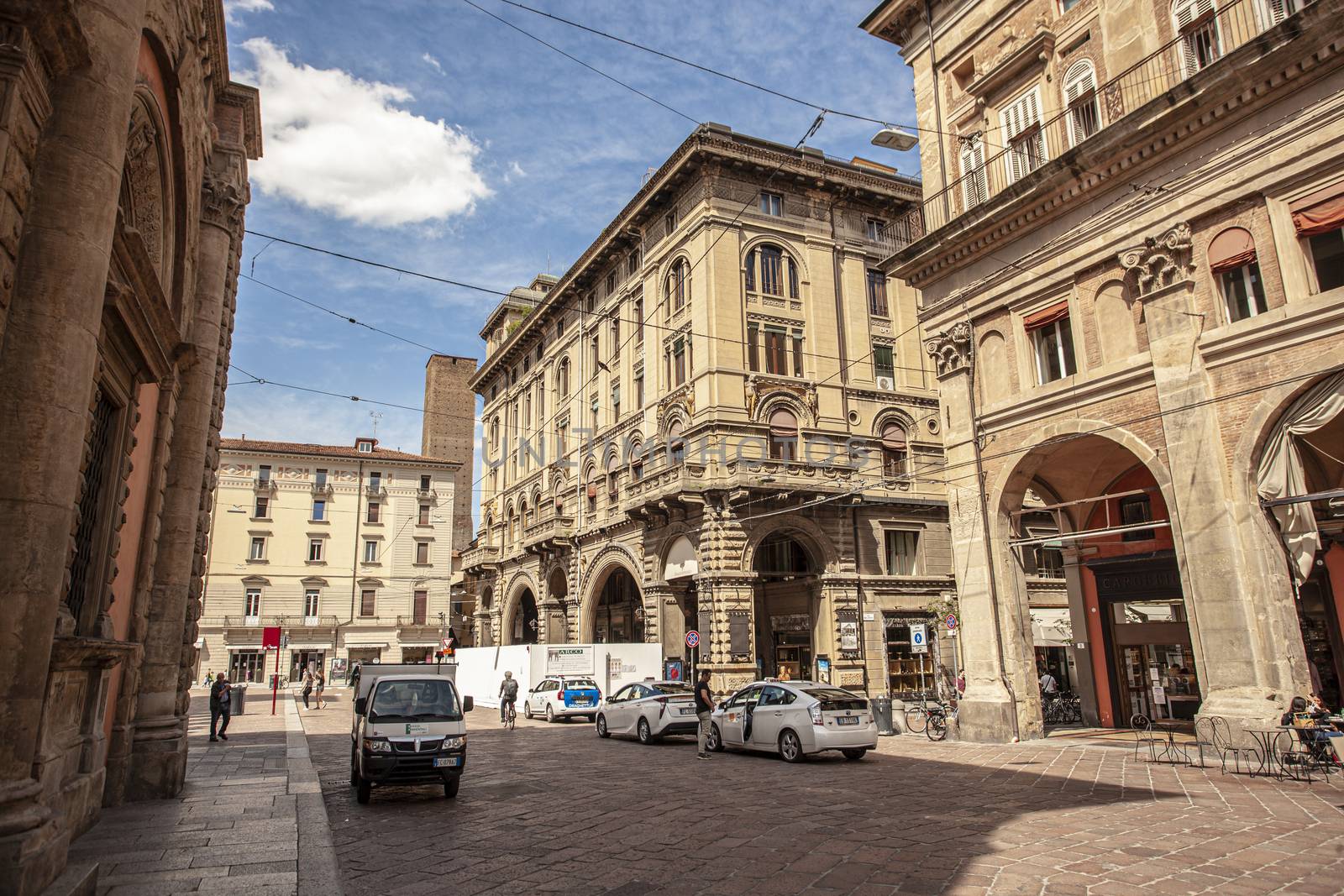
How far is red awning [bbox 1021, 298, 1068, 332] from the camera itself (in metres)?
16.3

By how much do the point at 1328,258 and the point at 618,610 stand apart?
3143cm

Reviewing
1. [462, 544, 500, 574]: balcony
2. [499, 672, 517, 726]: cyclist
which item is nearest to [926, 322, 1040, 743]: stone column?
[499, 672, 517, 726]: cyclist

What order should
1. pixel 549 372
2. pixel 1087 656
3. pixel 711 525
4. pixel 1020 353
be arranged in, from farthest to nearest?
pixel 549 372, pixel 711 525, pixel 1087 656, pixel 1020 353

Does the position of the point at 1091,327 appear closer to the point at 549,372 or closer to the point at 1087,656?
the point at 1087,656

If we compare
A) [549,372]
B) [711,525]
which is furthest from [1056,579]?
[549,372]

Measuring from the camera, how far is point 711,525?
2983 cm

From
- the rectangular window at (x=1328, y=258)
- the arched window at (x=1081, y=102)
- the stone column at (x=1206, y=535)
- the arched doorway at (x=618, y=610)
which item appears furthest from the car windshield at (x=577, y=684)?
the rectangular window at (x=1328, y=258)

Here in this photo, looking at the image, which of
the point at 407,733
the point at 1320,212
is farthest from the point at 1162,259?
the point at 407,733

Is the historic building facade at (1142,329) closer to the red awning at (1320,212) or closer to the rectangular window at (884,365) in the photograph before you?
the red awning at (1320,212)

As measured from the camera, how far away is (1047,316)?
1656 cm

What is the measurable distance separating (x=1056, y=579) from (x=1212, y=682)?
21725 mm

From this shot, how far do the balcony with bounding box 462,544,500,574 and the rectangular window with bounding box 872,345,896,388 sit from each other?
86.6ft

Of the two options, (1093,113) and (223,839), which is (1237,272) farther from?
(223,839)

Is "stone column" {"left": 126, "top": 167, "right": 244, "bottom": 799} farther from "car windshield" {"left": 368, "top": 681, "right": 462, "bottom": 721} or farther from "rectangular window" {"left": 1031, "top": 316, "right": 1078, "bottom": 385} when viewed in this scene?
"rectangular window" {"left": 1031, "top": 316, "right": 1078, "bottom": 385}
